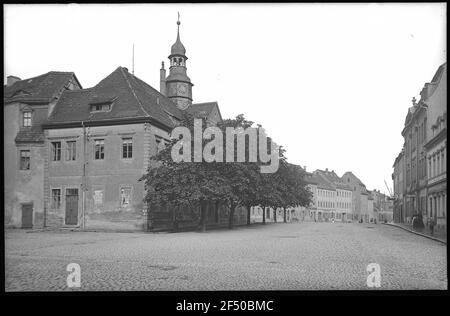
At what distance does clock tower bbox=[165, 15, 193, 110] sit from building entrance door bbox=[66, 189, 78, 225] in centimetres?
1975

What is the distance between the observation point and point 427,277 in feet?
34.6

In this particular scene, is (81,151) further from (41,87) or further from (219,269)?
(219,269)

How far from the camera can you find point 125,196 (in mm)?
32375

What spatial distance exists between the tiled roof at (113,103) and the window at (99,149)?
1.51 meters

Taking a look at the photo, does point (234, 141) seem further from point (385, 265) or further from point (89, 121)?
point (385, 265)

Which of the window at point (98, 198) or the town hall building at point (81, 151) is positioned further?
the window at point (98, 198)

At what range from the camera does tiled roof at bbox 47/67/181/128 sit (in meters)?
33.1

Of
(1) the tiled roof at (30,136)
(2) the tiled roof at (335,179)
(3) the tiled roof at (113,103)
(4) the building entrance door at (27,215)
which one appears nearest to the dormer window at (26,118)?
(1) the tiled roof at (30,136)

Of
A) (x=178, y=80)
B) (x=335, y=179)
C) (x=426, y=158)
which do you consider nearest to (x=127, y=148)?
(x=426, y=158)

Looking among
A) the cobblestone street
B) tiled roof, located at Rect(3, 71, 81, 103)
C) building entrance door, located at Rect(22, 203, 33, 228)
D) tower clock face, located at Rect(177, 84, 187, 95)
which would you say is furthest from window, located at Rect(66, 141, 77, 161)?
tower clock face, located at Rect(177, 84, 187, 95)

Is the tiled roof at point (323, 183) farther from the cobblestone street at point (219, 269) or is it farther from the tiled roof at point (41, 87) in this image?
the cobblestone street at point (219, 269)

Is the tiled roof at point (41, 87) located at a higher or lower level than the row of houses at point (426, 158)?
higher

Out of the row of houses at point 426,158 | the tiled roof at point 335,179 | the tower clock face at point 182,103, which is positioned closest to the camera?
the row of houses at point 426,158

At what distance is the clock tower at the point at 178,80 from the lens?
50719 mm
